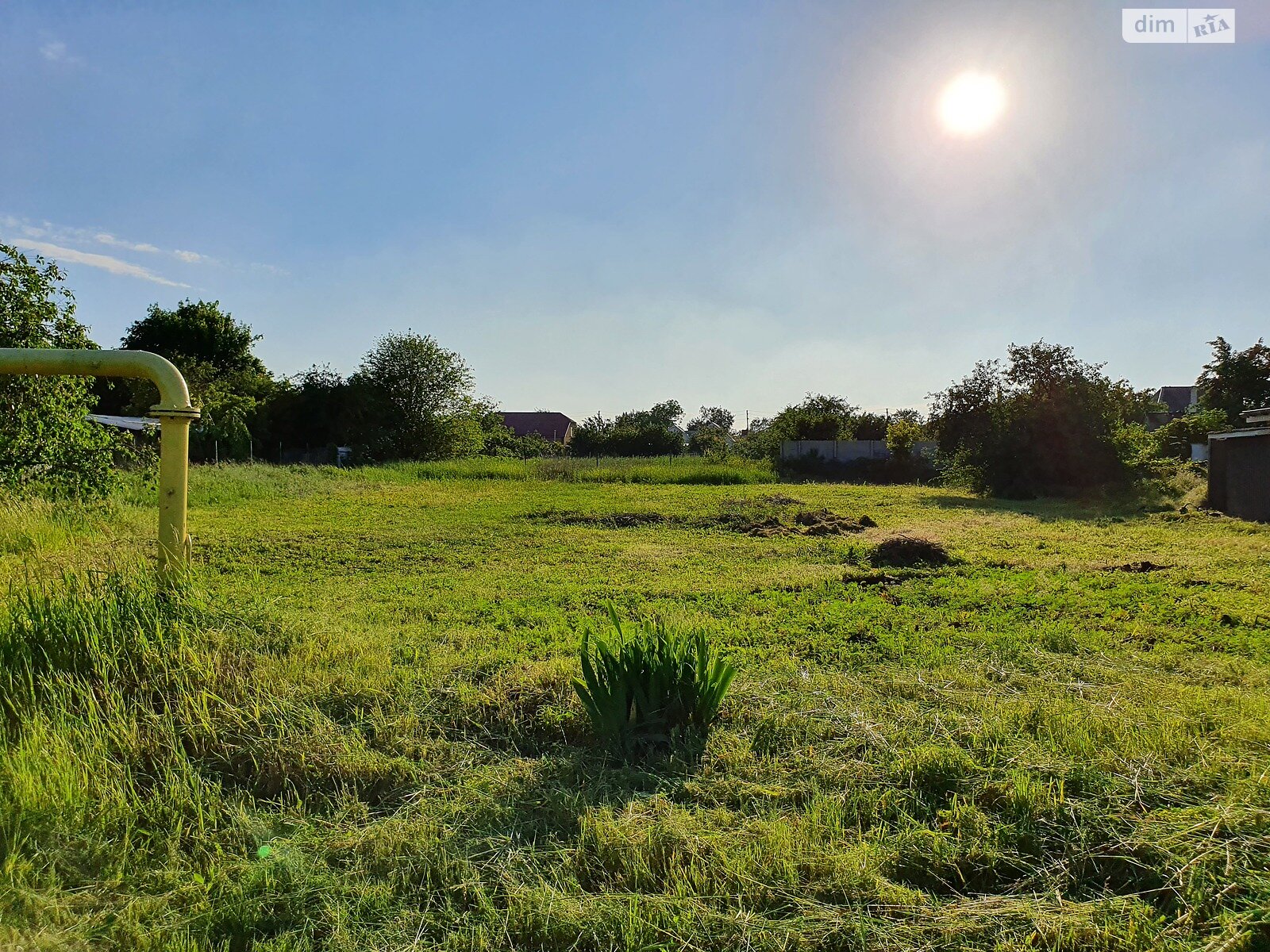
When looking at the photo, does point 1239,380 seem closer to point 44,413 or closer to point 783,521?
point 783,521

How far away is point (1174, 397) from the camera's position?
47.7 metres

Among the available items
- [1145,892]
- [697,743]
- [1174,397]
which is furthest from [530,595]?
[1174,397]

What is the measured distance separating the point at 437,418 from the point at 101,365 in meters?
29.6

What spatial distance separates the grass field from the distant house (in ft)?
186

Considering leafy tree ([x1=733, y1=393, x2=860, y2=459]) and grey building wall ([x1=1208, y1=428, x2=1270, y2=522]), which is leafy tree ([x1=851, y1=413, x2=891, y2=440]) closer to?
leafy tree ([x1=733, y1=393, x2=860, y2=459])

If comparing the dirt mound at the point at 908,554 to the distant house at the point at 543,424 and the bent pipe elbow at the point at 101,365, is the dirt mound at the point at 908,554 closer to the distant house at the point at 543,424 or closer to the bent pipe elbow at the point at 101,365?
the bent pipe elbow at the point at 101,365

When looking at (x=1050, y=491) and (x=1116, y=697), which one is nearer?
(x=1116, y=697)

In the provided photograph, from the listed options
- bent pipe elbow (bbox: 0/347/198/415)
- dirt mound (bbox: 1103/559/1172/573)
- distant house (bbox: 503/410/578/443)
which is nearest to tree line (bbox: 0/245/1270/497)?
bent pipe elbow (bbox: 0/347/198/415)

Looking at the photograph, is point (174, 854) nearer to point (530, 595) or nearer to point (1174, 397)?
point (530, 595)

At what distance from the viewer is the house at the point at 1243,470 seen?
11.6 m

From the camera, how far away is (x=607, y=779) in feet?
9.21

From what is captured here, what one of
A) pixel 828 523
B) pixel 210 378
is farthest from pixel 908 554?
pixel 210 378

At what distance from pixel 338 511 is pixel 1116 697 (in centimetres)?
1156

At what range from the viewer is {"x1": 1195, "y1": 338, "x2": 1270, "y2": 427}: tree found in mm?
26312
